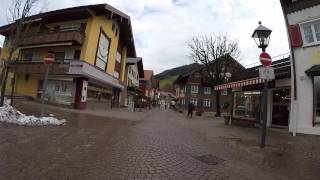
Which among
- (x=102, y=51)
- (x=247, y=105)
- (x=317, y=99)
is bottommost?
(x=247, y=105)

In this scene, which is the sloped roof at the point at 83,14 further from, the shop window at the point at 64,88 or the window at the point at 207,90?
the window at the point at 207,90

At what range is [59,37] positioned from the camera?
25.3m

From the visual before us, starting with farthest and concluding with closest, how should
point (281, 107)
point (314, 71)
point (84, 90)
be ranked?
point (84, 90), point (281, 107), point (314, 71)

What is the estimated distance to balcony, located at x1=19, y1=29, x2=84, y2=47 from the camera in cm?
2439

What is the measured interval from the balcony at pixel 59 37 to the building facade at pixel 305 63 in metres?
17.1

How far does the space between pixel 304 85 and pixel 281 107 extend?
3.07m

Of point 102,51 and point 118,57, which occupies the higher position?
point 118,57

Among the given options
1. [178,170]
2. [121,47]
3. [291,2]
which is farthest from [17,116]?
[121,47]

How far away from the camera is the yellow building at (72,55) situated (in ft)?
81.3

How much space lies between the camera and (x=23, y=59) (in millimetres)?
30125

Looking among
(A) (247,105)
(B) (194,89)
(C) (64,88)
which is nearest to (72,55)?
(C) (64,88)

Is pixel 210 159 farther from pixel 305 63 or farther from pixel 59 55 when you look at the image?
pixel 59 55

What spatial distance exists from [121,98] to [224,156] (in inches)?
1320

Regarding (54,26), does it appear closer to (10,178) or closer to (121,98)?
(121,98)
